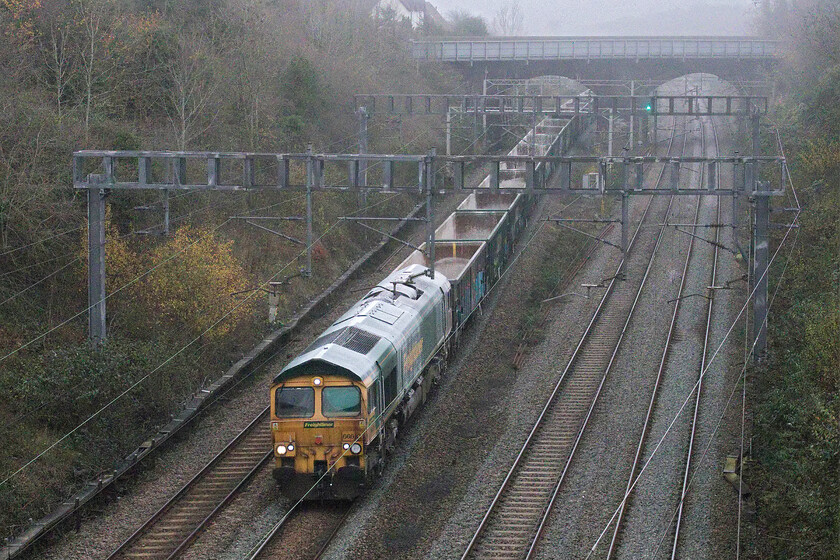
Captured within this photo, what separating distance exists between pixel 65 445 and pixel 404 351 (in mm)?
6173

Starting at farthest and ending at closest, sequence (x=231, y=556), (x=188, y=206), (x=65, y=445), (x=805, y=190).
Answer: (x=805, y=190) < (x=188, y=206) < (x=65, y=445) < (x=231, y=556)

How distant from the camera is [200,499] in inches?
614

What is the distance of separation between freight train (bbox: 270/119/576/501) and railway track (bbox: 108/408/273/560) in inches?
56.3

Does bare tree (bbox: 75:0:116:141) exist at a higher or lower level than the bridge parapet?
lower

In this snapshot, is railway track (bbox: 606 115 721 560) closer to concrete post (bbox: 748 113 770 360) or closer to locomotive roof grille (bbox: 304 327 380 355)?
concrete post (bbox: 748 113 770 360)

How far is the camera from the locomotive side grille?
1563cm

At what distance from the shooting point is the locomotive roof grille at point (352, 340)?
1567 cm

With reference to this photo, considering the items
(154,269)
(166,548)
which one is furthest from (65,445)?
(154,269)

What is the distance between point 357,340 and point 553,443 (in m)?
4.74

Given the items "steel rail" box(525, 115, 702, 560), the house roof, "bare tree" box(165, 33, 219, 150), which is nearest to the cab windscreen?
"steel rail" box(525, 115, 702, 560)

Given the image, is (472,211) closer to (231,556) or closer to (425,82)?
(231,556)

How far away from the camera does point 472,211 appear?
30078 mm

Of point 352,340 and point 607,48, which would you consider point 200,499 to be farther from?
point 607,48

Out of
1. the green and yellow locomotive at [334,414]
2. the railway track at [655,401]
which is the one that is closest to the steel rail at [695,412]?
the railway track at [655,401]
